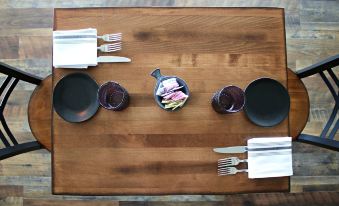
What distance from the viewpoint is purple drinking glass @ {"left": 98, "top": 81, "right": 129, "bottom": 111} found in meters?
1.26

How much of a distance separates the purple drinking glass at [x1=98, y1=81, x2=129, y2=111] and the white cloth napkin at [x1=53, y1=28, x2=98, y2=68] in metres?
0.14

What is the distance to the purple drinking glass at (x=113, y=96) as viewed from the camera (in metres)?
1.26

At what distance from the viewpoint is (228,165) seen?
1.37 m

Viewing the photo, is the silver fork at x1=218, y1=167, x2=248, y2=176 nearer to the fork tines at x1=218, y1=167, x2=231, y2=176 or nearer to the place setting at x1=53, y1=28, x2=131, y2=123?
the fork tines at x1=218, y1=167, x2=231, y2=176

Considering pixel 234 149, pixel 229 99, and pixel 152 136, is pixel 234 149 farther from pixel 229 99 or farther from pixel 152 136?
pixel 152 136

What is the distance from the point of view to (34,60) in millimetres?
2121

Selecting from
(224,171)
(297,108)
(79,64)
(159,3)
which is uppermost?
(159,3)

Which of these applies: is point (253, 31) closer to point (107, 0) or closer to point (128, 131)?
point (128, 131)

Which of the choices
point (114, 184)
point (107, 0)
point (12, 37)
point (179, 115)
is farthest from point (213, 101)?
point (12, 37)

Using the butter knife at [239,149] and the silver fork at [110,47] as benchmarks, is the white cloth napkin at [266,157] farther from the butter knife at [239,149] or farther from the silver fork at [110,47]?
the silver fork at [110,47]

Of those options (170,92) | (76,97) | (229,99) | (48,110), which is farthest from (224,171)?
(48,110)

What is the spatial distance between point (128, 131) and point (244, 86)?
45 cm

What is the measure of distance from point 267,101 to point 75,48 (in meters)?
0.72

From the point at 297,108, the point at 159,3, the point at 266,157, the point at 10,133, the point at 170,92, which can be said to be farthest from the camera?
the point at 159,3
